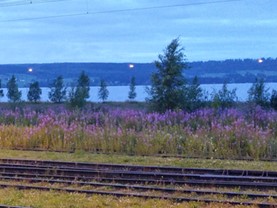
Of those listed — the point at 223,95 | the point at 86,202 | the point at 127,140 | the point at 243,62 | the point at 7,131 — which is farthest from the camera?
the point at 243,62

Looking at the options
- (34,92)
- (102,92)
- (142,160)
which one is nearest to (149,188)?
(142,160)

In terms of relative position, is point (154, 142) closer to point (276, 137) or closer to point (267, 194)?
point (276, 137)

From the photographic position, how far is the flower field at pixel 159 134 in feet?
57.4

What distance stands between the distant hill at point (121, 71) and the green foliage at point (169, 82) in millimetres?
20951

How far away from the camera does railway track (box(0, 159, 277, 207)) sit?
37.8ft

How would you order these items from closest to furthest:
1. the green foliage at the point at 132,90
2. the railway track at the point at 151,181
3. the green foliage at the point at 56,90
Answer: the railway track at the point at 151,181
the green foliage at the point at 56,90
the green foliage at the point at 132,90

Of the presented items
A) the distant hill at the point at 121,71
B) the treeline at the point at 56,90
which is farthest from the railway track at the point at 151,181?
the treeline at the point at 56,90

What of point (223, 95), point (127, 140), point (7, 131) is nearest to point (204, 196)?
point (127, 140)

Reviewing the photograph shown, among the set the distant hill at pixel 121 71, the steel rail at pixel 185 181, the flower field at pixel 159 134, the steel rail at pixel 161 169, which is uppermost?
the distant hill at pixel 121 71

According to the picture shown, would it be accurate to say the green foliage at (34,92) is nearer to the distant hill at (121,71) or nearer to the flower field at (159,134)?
the distant hill at (121,71)

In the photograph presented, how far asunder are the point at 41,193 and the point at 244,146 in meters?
7.41

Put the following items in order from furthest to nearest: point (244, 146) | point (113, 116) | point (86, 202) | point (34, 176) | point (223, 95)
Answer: point (223, 95)
point (113, 116)
point (244, 146)
point (34, 176)
point (86, 202)

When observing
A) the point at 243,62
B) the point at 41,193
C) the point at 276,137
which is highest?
the point at 243,62

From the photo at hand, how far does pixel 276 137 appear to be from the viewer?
59.5 feet
